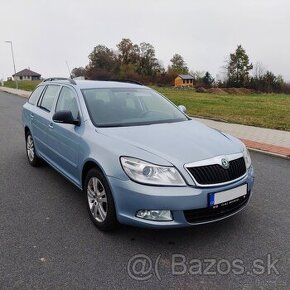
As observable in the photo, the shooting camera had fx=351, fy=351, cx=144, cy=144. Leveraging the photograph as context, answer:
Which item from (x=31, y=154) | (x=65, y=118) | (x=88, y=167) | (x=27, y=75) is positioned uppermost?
(x=65, y=118)

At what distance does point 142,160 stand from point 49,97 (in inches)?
114

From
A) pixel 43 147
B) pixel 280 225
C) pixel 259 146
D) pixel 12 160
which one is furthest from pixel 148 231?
pixel 259 146

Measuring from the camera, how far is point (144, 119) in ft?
14.9

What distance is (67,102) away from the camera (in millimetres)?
4953

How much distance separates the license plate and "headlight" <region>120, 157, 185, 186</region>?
36 cm

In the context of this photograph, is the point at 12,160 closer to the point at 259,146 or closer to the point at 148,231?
the point at 148,231

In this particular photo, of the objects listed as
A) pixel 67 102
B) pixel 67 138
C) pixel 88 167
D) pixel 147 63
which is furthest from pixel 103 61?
pixel 88 167

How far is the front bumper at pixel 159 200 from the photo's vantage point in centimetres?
324

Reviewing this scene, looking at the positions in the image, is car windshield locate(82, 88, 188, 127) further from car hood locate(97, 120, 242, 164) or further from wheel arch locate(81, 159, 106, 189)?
wheel arch locate(81, 159, 106, 189)

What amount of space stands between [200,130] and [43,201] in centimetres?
230

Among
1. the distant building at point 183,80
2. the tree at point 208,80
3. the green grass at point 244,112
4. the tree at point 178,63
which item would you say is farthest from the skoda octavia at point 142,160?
the tree at point 178,63

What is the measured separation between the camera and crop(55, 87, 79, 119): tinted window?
4.64 metres

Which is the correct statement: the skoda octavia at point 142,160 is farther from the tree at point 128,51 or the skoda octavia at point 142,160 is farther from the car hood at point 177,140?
the tree at point 128,51

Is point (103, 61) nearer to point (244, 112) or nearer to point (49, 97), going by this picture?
point (244, 112)
